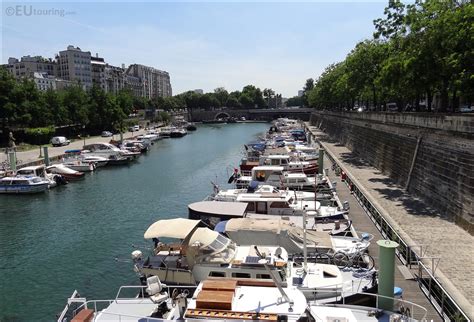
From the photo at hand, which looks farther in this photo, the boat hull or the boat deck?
the boat hull

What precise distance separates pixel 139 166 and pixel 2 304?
158 ft

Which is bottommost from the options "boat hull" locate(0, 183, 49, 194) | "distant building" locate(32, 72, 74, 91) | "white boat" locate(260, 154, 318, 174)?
"boat hull" locate(0, 183, 49, 194)

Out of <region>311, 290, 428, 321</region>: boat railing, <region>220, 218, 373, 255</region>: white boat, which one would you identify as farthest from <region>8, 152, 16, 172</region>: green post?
<region>311, 290, 428, 321</region>: boat railing

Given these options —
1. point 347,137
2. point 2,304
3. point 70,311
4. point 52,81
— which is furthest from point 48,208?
point 52,81

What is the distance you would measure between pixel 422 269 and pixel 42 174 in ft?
151

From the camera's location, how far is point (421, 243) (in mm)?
23797

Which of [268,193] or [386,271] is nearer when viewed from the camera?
[386,271]

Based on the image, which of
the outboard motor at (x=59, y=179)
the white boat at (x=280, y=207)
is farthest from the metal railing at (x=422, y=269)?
the outboard motor at (x=59, y=179)

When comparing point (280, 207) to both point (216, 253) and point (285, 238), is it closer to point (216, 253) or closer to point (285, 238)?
point (285, 238)

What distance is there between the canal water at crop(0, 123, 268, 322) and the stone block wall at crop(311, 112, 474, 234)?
20.5 m

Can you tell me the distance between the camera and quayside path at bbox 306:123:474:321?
56.5 feet

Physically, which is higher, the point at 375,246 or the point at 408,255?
the point at 408,255

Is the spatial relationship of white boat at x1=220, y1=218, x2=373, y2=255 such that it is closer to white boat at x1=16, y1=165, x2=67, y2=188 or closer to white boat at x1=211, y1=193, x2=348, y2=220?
white boat at x1=211, y1=193, x2=348, y2=220

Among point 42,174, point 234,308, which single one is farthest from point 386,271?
point 42,174
